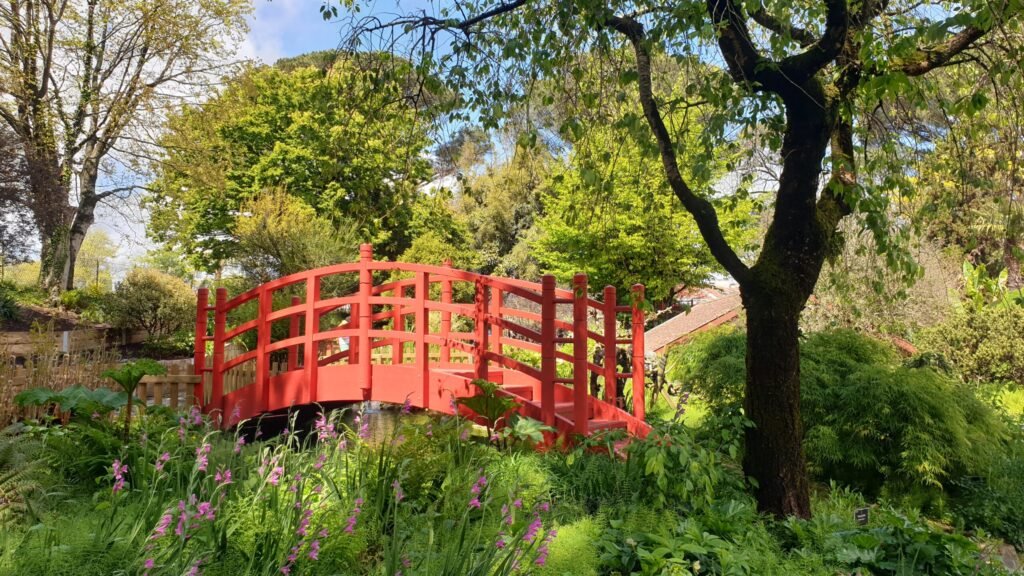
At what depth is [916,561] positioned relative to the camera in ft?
11.0

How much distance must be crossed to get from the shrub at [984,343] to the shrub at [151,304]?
47.5 feet

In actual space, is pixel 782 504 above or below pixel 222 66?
below

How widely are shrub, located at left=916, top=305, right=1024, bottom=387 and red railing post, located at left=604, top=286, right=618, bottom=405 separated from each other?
6.46 m

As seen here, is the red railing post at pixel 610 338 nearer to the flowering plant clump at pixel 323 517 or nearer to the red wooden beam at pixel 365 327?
the red wooden beam at pixel 365 327

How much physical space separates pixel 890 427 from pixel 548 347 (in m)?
3.03

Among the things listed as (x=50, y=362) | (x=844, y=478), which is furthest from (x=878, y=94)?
(x=50, y=362)

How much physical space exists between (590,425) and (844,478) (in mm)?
2359

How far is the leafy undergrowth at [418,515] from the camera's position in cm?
225

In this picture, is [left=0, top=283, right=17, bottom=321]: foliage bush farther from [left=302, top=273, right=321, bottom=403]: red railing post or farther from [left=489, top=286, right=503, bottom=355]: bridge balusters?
[left=489, top=286, right=503, bottom=355]: bridge balusters

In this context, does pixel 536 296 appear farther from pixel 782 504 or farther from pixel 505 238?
pixel 505 238

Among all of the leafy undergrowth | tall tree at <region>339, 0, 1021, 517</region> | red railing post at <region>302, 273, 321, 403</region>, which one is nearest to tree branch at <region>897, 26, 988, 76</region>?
tall tree at <region>339, 0, 1021, 517</region>

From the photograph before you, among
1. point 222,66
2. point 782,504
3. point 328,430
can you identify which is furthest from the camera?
point 222,66

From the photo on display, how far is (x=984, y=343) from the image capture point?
9.32 meters

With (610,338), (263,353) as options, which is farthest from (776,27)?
(263,353)
